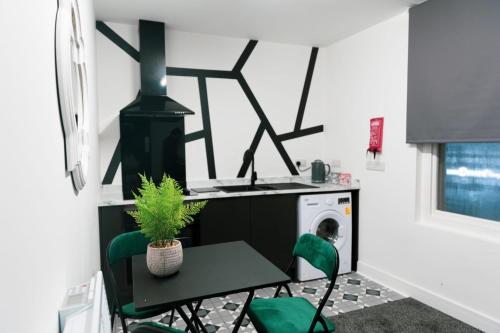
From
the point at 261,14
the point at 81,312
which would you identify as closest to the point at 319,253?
the point at 81,312

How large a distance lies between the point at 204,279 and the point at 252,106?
2.73 meters

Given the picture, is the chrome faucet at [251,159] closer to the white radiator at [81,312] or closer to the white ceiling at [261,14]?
the white ceiling at [261,14]

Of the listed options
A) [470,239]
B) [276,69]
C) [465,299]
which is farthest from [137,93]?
[465,299]

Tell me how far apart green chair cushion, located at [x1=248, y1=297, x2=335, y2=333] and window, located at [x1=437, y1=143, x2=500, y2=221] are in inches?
67.9

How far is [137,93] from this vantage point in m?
3.46

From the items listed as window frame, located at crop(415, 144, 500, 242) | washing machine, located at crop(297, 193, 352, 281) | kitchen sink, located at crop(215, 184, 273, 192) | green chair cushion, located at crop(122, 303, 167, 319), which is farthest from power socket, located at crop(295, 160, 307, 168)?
green chair cushion, located at crop(122, 303, 167, 319)

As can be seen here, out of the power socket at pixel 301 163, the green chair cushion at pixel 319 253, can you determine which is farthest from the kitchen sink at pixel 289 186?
the green chair cushion at pixel 319 253

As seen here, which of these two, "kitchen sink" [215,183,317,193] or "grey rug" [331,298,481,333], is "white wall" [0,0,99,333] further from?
"kitchen sink" [215,183,317,193]

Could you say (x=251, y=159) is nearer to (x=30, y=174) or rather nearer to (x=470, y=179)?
(x=470, y=179)

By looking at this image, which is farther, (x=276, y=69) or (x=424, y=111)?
(x=276, y=69)

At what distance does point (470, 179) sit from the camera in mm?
2676

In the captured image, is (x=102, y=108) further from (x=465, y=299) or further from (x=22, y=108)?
(x=465, y=299)

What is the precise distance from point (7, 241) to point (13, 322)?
14 centimetres

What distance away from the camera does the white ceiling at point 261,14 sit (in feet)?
9.37
